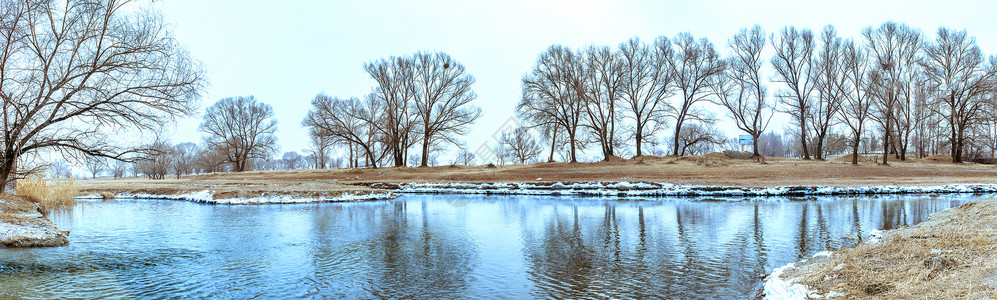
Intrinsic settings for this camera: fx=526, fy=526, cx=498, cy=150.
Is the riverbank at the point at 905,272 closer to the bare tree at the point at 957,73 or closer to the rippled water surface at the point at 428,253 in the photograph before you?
the rippled water surface at the point at 428,253

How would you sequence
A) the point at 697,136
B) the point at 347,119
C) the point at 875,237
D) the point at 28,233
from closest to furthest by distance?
1. the point at 875,237
2. the point at 28,233
3. the point at 347,119
4. the point at 697,136

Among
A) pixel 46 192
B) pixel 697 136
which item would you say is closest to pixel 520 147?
pixel 697 136

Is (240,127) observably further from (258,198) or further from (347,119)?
(258,198)

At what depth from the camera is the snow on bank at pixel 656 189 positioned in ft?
87.1

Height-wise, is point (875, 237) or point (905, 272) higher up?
Answer: point (905, 272)

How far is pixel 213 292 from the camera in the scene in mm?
7043

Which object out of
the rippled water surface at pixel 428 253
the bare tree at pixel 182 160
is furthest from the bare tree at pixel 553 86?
the bare tree at pixel 182 160

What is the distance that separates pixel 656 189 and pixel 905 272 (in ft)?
77.1

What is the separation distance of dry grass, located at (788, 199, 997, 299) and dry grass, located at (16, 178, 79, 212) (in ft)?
73.1

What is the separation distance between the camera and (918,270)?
571cm

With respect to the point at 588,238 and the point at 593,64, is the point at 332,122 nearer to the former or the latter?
the point at 593,64

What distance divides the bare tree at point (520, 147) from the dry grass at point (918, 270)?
7615 cm

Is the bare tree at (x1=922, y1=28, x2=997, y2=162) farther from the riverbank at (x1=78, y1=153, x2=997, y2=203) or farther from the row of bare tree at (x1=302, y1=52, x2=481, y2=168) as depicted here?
the row of bare tree at (x1=302, y1=52, x2=481, y2=168)

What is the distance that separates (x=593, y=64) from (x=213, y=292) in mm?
42630
